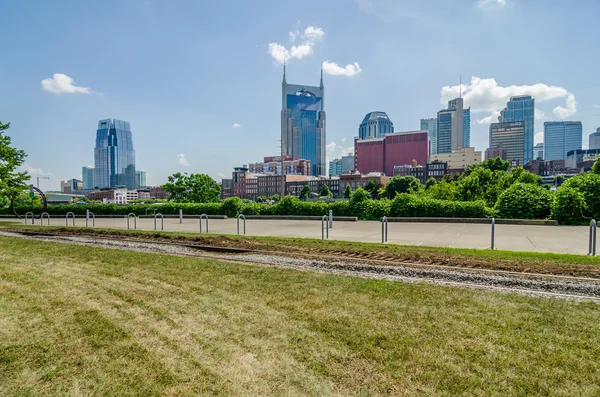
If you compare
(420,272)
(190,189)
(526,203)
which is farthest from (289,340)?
(190,189)

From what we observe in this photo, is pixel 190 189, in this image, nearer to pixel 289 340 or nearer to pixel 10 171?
pixel 10 171

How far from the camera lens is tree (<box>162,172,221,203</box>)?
187 feet

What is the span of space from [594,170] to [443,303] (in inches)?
1021

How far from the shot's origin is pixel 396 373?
333 centimetres

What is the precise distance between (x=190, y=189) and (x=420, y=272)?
180 feet

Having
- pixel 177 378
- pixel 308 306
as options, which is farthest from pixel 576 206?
pixel 177 378

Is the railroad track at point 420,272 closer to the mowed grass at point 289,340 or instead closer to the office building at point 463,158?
the mowed grass at point 289,340

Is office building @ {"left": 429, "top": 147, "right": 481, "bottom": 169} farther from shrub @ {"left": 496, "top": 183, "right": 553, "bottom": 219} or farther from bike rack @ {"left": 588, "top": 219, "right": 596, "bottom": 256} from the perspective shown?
bike rack @ {"left": 588, "top": 219, "right": 596, "bottom": 256}

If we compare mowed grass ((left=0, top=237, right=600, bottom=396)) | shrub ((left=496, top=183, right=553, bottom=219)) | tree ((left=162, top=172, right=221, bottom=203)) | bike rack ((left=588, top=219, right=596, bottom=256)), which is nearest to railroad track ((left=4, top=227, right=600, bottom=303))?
mowed grass ((left=0, top=237, right=600, bottom=396))

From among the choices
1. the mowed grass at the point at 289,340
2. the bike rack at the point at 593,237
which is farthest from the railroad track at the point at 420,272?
the bike rack at the point at 593,237

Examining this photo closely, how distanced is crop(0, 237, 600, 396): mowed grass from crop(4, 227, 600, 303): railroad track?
2.81 ft

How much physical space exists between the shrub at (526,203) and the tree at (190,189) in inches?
1803

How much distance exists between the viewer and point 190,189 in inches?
2302

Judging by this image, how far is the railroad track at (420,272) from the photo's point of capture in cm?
642
